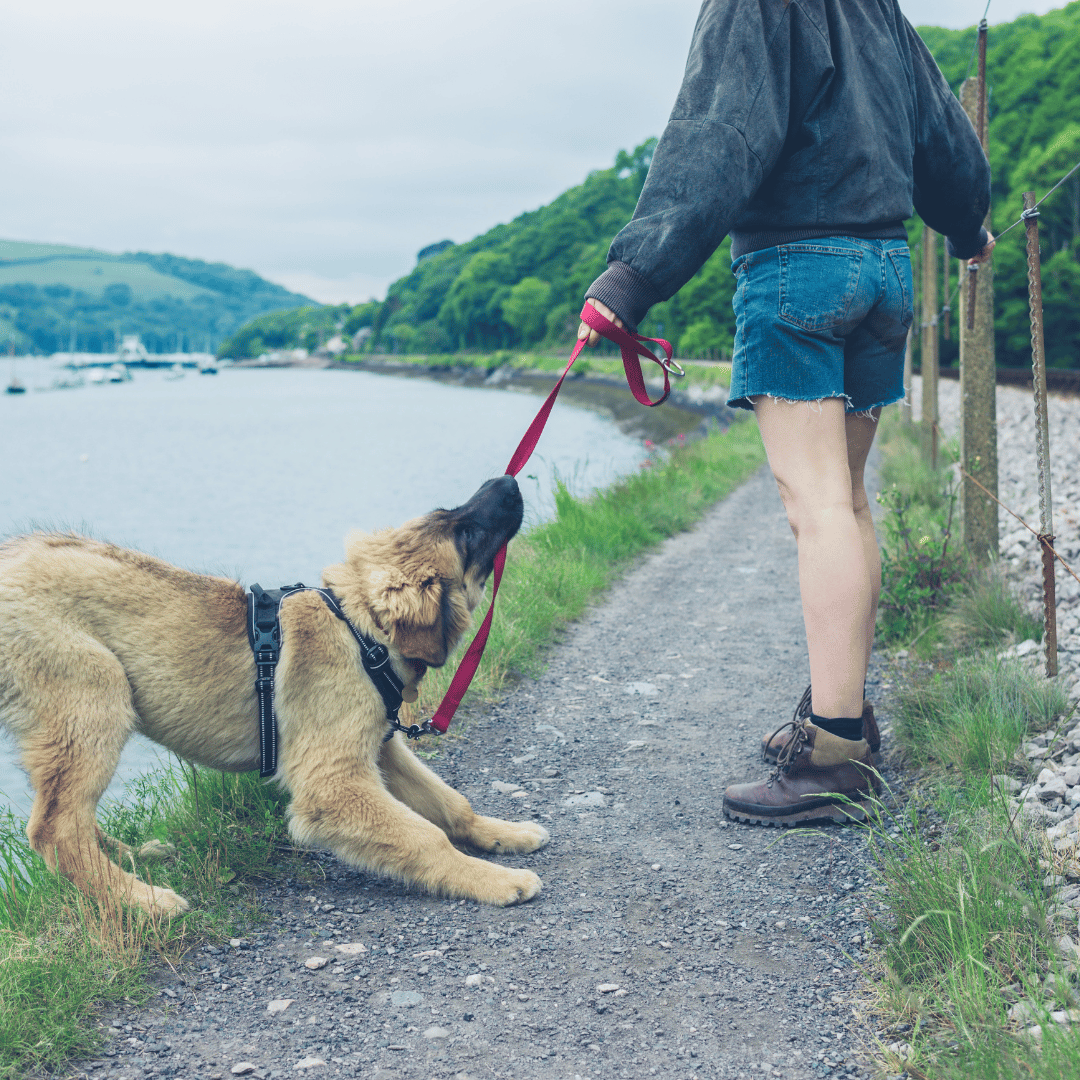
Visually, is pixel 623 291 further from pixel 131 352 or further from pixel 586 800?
pixel 131 352

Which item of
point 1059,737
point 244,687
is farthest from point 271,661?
point 1059,737

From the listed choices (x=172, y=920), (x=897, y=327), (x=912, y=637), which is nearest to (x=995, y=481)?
(x=912, y=637)

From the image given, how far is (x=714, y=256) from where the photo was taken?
200 ft

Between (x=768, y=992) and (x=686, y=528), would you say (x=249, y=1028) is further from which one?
(x=686, y=528)

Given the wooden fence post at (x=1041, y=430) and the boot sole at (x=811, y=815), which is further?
the wooden fence post at (x=1041, y=430)

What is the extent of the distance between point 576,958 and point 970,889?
0.91 meters

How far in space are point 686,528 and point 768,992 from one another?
23.0 ft

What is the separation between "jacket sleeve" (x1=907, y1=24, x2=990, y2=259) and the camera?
9.21ft

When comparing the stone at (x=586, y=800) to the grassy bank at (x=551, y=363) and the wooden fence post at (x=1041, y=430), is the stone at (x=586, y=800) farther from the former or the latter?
the grassy bank at (x=551, y=363)

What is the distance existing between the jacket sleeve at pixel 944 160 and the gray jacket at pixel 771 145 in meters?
0.17

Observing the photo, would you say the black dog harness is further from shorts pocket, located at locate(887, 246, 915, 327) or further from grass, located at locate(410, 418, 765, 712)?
shorts pocket, located at locate(887, 246, 915, 327)

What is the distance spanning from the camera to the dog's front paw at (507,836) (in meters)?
2.76

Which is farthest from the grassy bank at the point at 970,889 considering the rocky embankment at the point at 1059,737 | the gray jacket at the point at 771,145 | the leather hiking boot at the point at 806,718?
the gray jacket at the point at 771,145

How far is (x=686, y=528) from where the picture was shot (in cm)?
887
